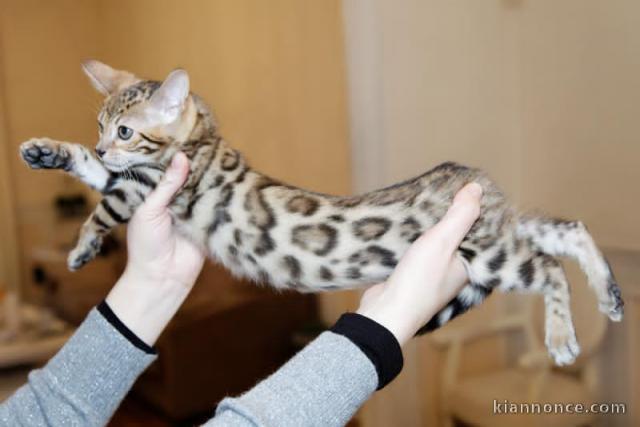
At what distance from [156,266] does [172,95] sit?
0.99ft

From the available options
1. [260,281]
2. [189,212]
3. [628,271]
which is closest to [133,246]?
[189,212]

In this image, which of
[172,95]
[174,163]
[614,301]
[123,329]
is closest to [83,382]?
[123,329]

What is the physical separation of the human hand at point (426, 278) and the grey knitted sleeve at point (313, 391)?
0.27 ft

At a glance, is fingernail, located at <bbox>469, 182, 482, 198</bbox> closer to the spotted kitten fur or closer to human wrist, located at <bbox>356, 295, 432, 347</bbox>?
the spotted kitten fur

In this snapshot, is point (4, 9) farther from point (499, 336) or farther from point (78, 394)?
point (78, 394)

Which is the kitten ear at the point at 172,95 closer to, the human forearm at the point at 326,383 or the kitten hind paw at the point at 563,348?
the human forearm at the point at 326,383

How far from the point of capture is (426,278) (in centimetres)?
89

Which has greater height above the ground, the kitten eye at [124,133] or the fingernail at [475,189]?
the kitten eye at [124,133]

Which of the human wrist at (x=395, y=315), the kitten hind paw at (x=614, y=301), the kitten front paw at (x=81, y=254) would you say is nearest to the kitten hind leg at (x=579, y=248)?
the kitten hind paw at (x=614, y=301)

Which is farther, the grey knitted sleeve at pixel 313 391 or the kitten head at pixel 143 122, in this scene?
the kitten head at pixel 143 122

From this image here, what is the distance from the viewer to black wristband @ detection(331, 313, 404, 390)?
0.75 meters

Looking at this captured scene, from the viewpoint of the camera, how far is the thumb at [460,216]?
0.94 meters

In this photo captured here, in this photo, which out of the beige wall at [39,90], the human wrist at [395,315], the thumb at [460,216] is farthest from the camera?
the beige wall at [39,90]

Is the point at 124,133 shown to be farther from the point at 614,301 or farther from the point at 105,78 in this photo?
the point at 614,301
